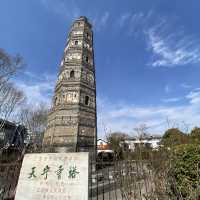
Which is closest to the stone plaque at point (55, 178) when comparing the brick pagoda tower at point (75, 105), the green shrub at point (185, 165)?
the green shrub at point (185, 165)

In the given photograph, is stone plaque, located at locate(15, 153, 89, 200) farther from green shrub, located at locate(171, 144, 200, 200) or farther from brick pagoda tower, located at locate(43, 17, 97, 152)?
brick pagoda tower, located at locate(43, 17, 97, 152)

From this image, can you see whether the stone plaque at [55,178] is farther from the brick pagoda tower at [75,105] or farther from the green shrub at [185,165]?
the brick pagoda tower at [75,105]

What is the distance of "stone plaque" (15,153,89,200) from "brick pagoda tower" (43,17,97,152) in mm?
9846

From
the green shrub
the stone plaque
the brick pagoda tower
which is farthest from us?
the brick pagoda tower

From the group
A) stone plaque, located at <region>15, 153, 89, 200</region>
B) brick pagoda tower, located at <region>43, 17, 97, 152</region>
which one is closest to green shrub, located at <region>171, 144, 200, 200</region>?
stone plaque, located at <region>15, 153, 89, 200</region>

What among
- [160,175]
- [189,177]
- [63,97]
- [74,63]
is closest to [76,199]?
[160,175]

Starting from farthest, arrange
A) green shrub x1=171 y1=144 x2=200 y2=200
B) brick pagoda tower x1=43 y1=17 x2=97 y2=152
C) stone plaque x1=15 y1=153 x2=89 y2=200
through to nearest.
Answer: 1. brick pagoda tower x1=43 y1=17 x2=97 y2=152
2. green shrub x1=171 y1=144 x2=200 y2=200
3. stone plaque x1=15 y1=153 x2=89 y2=200

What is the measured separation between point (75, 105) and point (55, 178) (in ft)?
37.5

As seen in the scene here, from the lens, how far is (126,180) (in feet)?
13.1

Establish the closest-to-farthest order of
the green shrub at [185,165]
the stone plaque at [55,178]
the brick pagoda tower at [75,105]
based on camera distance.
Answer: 1. the stone plaque at [55,178]
2. the green shrub at [185,165]
3. the brick pagoda tower at [75,105]

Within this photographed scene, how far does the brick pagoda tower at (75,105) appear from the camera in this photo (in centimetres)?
1445

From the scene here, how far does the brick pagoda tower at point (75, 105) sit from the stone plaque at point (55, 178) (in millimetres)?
9846

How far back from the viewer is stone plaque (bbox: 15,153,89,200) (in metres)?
3.78

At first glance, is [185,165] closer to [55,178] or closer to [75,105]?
[55,178]
